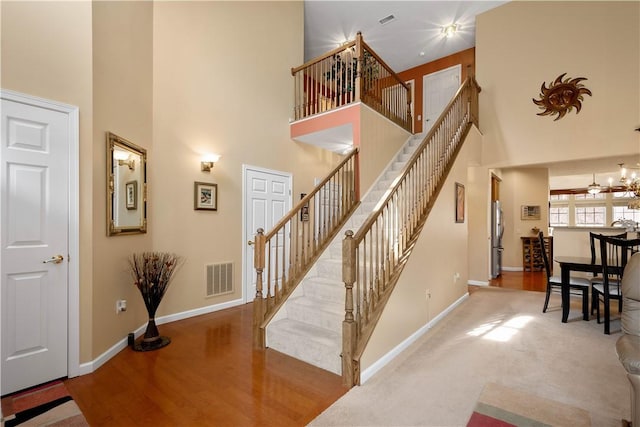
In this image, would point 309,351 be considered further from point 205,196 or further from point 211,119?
point 211,119

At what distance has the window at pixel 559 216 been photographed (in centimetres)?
1310

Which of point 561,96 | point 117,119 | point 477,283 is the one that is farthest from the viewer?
point 477,283

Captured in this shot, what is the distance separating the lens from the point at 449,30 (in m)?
6.55

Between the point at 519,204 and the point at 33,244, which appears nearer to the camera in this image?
the point at 33,244

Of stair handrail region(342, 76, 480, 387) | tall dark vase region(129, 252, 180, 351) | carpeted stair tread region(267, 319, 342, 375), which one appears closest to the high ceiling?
stair handrail region(342, 76, 480, 387)

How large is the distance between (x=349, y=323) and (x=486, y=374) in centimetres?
122

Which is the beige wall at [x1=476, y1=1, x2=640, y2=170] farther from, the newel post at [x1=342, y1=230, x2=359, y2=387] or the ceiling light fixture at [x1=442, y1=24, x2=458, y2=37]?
the newel post at [x1=342, y1=230, x2=359, y2=387]

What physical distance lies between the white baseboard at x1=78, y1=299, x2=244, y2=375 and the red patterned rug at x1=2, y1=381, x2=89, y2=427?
0.22 m

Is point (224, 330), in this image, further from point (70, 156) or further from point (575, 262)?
point (575, 262)

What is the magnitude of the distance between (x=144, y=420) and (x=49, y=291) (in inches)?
52.1

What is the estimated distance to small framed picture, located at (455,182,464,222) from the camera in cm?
438

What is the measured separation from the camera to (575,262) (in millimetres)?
3662

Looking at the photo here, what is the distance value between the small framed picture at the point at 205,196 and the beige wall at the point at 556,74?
16.5 ft

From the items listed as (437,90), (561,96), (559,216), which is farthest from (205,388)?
(559,216)
